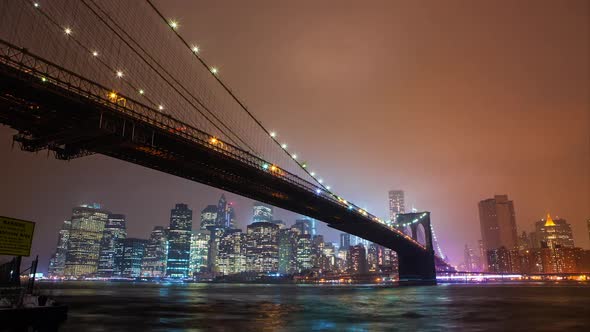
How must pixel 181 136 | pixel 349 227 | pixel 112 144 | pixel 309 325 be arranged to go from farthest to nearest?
1. pixel 349 227
2. pixel 181 136
3. pixel 112 144
4. pixel 309 325

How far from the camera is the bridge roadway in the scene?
27.3 meters

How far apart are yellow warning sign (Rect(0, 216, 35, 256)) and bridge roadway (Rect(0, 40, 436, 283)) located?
12218 millimetres

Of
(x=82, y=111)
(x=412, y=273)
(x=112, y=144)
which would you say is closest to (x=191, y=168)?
(x=112, y=144)

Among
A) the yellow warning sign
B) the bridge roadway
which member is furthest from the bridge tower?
the yellow warning sign

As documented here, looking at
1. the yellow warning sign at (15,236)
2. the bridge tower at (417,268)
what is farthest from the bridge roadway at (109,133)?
the bridge tower at (417,268)

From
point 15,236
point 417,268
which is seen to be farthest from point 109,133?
point 417,268

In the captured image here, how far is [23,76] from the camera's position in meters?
26.1

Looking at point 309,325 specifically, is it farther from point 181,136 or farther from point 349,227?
point 349,227

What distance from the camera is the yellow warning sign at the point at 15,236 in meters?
16.3

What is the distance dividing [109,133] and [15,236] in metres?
16.4

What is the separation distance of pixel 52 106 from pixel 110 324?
15.4 metres

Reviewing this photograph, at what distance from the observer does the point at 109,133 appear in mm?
32094

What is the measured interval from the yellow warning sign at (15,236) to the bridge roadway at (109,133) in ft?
40.1

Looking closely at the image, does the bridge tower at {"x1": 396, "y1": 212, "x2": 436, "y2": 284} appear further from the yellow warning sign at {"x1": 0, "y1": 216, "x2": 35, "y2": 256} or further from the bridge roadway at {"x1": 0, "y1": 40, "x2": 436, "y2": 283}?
the yellow warning sign at {"x1": 0, "y1": 216, "x2": 35, "y2": 256}
